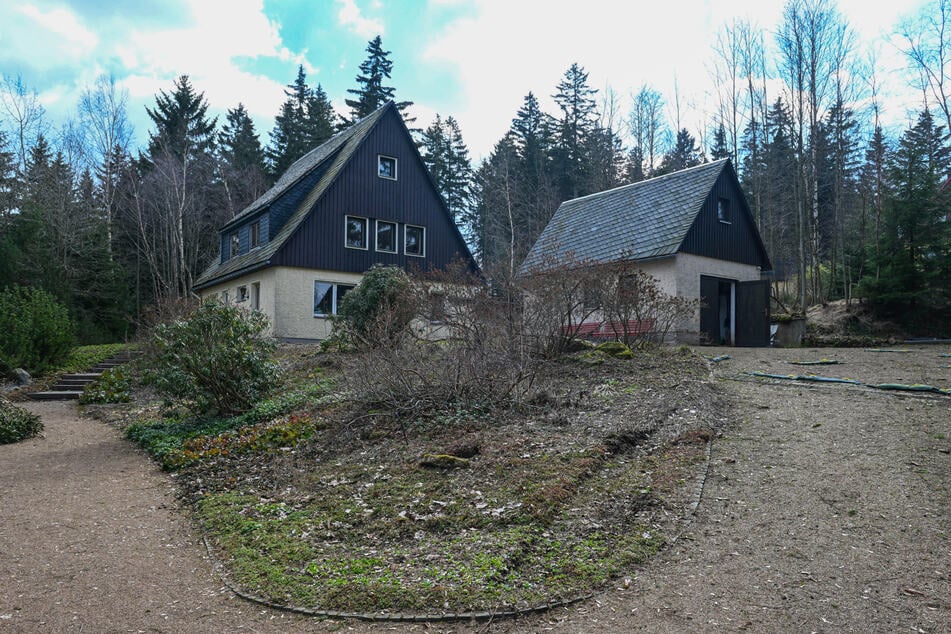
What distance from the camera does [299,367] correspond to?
513 inches

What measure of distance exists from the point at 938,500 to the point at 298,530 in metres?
5.13

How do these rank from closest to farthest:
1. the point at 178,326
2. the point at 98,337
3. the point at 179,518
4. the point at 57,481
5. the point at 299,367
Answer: the point at 179,518
the point at 57,481
the point at 178,326
the point at 299,367
the point at 98,337

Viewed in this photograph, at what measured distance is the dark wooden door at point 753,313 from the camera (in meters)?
18.3

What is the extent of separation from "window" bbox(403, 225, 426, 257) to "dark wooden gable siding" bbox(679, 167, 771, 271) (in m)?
10.2

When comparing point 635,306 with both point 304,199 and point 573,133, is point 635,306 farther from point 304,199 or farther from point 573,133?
point 573,133

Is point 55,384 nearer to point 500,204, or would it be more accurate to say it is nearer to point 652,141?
point 500,204

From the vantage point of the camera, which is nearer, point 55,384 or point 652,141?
point 55,384

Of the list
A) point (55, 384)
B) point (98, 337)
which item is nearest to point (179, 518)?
point (55, 384)

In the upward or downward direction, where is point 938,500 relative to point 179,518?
upward

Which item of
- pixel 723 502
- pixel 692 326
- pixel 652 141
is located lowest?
pixel 723 502

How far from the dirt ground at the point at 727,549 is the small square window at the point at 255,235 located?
16.2 metres

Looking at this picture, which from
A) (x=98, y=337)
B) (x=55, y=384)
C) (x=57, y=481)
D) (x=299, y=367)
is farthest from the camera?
(x=98, y=337)

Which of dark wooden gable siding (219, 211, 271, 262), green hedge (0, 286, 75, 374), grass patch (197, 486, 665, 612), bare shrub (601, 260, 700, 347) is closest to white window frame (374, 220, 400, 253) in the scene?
dark wooden gable siding (219, 211, 271, 262)

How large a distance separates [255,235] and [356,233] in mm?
4400
